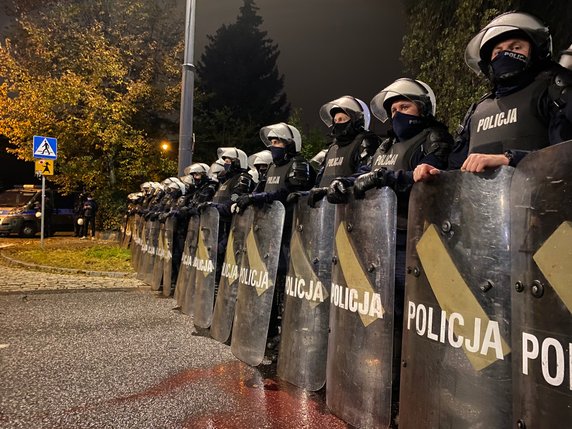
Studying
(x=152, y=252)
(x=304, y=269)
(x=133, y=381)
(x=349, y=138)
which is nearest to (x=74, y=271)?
(x=152, y=252)

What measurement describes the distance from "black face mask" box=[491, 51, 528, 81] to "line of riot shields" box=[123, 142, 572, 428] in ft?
2.86

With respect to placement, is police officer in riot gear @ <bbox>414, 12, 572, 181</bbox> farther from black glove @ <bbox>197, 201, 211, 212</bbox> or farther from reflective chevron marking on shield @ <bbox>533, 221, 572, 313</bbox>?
black glove @ <bbox>197, 201, 211, 212</bbox>

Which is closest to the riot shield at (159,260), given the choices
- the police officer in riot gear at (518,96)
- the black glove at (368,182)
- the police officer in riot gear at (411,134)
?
the police officer in riot gear at (411,134)

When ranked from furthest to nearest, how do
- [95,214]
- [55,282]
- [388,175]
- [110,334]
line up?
[95,214], [55,282], [110,334], [388,175]

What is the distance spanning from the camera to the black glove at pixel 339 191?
283 cm

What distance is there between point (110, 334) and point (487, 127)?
160 inches

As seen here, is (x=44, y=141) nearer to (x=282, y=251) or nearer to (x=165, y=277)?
(x=165, y=277)

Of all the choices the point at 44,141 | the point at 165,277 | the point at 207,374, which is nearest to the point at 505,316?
the point at 207,374

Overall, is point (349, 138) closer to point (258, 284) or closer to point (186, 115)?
point (258, 284)

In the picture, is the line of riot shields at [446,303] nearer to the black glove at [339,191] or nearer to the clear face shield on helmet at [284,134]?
the black glove at [339,191]

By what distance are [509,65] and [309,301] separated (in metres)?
1.83

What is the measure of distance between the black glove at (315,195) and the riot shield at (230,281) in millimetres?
1132

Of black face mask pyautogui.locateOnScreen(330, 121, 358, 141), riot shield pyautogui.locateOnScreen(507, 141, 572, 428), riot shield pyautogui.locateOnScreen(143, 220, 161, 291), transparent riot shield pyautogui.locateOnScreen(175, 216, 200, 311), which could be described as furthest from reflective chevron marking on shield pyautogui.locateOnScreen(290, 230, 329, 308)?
riot shield pyautogui.locateOnScreen(143, 220, 161, 291)

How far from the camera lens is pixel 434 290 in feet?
6.93
